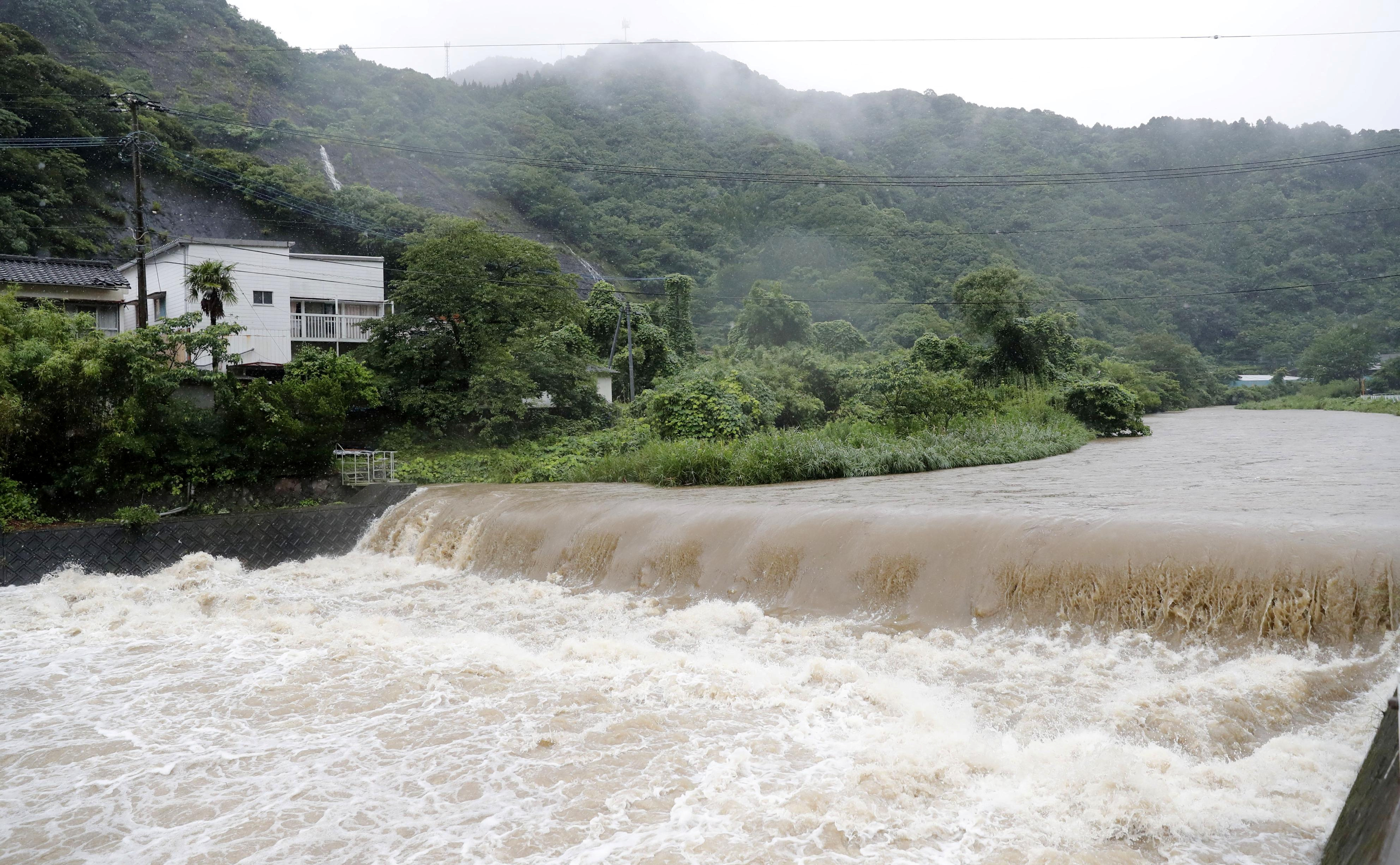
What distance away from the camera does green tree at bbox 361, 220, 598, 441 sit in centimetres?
2034

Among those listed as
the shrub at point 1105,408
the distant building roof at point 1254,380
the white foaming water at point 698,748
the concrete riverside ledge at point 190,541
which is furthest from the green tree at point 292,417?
the distant building roof at point 1254,380

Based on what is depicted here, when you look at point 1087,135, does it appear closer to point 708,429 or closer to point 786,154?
point 786,154

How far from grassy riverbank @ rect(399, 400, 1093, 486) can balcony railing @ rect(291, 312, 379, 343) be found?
7.75 metres

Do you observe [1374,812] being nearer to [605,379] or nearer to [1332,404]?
[605,379]

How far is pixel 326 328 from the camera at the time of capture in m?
25.5

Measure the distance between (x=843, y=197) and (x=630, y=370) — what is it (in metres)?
28.0

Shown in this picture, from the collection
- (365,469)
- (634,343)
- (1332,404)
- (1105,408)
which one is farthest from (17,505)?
(1332,404)

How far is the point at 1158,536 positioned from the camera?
6434 mm

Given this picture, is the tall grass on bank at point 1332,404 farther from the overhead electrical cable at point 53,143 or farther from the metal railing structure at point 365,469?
the overhead electrical cable at point 53,143

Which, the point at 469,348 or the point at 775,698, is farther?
the point at 469,348

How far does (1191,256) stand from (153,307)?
52.4 m

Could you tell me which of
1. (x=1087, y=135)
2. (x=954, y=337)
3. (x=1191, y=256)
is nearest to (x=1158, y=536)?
(x=954, y=337)

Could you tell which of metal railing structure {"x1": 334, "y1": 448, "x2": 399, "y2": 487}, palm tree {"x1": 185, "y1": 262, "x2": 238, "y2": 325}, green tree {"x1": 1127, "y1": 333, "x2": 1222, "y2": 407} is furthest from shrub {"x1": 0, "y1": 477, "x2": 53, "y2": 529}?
green tree {"x1": 1127, "y1": 333, "x2": 1222, "y2": 407}

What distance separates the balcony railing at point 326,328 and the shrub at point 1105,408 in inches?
800
